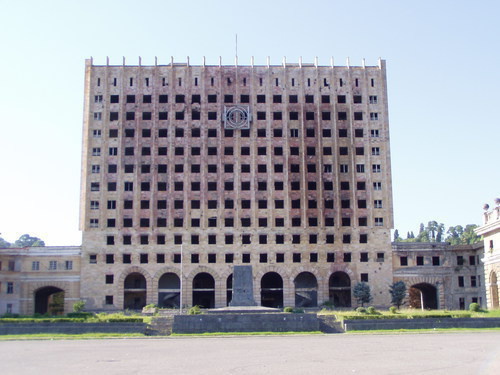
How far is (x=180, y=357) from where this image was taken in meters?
28.7

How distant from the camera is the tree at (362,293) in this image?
80375 millimetres

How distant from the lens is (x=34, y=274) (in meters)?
81.7

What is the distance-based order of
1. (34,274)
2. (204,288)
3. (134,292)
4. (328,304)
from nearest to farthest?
(328,304), (34,274), (134,292), (204,288)

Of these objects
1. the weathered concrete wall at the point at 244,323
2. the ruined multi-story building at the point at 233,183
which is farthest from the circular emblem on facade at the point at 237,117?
the weathered concrete wall at the point at 244,323

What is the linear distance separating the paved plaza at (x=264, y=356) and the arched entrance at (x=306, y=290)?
151ft

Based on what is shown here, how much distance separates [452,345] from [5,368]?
70.0 feet

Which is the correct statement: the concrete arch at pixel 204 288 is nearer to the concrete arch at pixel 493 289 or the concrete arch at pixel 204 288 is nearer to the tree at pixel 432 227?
the concrete arch at pixel 493 289

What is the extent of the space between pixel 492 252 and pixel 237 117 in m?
37.6

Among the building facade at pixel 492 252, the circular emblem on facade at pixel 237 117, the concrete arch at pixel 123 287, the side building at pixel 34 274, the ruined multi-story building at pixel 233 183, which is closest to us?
the building facade at pixel 492 252

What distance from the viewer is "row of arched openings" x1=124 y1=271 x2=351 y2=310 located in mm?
84438

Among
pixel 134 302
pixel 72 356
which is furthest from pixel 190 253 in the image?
pixel 72 356

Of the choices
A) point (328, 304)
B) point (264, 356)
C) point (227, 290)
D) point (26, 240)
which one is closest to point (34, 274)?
point (227, 290)

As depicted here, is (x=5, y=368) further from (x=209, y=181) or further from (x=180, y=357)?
(x=209, y=181)

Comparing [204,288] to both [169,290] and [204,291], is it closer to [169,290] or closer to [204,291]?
[204,291]
